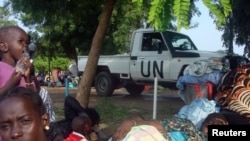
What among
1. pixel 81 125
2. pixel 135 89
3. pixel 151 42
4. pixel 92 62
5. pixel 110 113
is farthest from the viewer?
pixel 135 89

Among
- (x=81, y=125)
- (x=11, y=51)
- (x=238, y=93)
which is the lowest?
(x=81, y=125)

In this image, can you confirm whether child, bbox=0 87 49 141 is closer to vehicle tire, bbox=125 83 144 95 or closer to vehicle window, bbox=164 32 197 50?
vehicle window, bbox=164 32 197 50

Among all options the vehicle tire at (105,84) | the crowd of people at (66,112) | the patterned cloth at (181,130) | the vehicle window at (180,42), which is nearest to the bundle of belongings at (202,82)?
the crowd of people at (66,112)

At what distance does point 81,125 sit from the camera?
3.72 m

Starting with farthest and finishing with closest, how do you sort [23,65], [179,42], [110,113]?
[179,42], [110,113], [23,65]

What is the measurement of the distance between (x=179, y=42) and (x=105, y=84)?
3156mm

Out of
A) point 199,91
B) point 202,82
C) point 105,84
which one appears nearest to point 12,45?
point 199,91

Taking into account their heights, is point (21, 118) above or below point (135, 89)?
above

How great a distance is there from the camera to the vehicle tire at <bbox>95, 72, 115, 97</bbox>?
13.8 m

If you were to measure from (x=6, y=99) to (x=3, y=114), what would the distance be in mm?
94

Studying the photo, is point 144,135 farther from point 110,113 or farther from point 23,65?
point 110,113

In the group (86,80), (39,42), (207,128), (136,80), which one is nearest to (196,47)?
(136,80)

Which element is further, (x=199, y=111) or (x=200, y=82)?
(x=200, y=82)

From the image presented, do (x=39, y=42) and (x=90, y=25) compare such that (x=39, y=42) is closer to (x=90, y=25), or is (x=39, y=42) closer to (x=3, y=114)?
(x=90, y=25)
